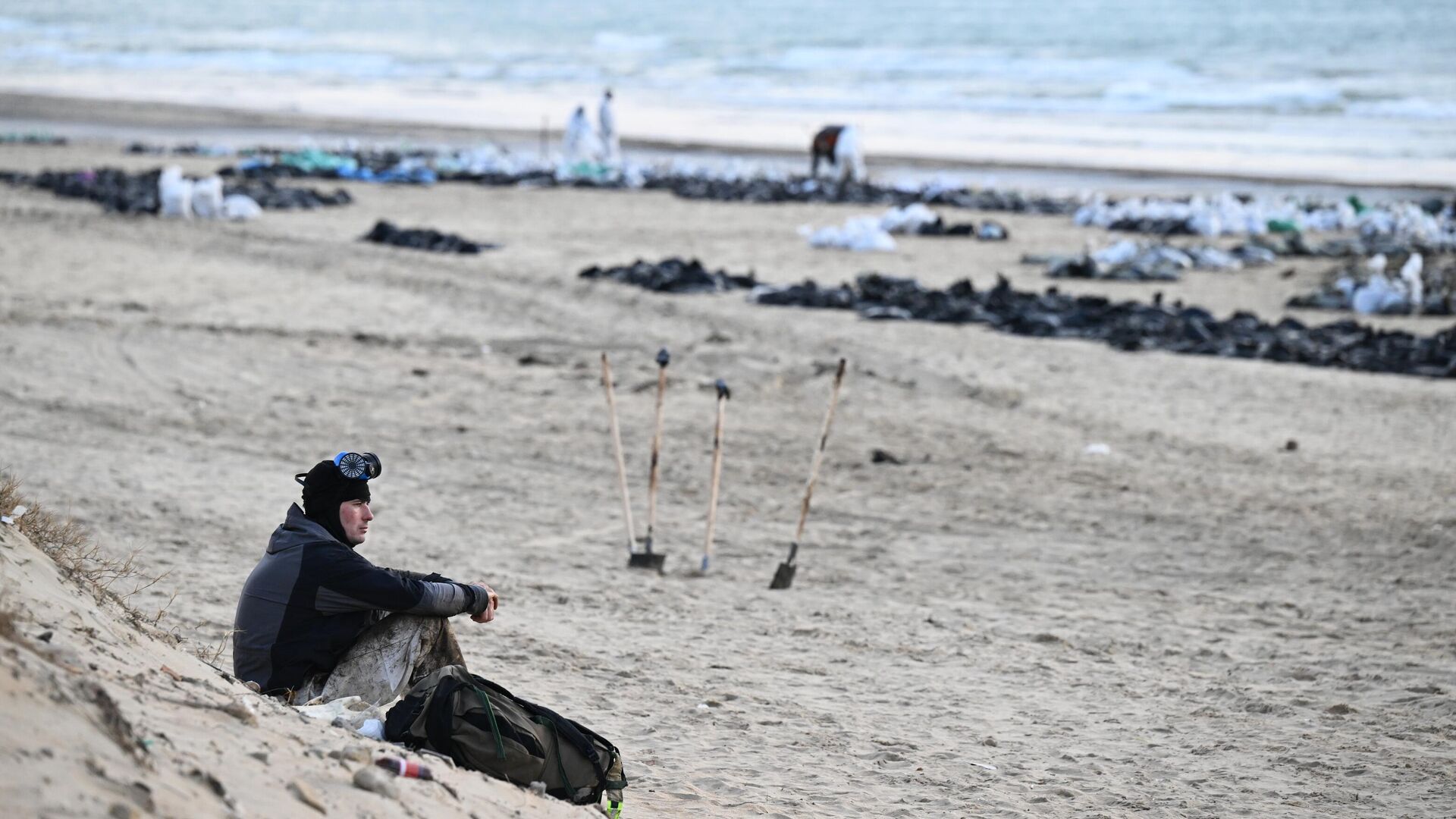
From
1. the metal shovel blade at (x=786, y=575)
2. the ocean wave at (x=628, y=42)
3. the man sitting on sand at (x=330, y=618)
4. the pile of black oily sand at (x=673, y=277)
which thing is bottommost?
the metal shovel blade at (x=786, y=575)

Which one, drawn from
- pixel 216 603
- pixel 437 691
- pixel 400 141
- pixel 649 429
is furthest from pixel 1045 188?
pixel 437 691

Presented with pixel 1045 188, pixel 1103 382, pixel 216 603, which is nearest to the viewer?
pixel 216 603

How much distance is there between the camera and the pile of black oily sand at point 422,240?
2005 cm

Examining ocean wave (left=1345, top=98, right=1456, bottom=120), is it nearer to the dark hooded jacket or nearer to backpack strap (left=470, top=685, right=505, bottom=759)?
the dark hooded jacket

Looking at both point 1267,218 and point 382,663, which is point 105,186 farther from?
point 382,663

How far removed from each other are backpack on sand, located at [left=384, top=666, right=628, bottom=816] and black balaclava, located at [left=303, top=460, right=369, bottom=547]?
24.6 inches

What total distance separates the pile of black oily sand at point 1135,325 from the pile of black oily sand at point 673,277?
52 cm

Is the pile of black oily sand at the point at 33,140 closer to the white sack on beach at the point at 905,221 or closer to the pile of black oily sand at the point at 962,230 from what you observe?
the white sack on beach at the point at 905,221

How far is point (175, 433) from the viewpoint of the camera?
1095cm

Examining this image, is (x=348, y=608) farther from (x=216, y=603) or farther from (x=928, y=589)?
(x=928, y=589)

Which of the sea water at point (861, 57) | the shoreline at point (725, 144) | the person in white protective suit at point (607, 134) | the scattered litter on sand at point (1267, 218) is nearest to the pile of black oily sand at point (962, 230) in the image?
the scattered litter on sand at point (1267, 218)

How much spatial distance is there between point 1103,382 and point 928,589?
5.89 metres

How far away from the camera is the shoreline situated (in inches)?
1272

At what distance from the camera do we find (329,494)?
480cm
